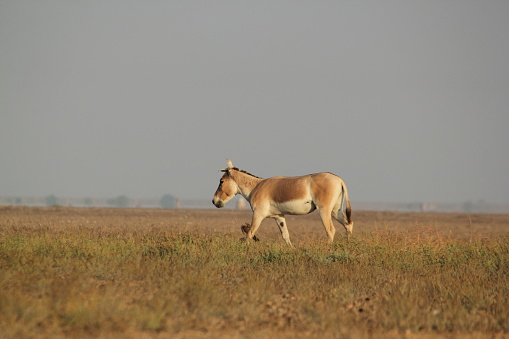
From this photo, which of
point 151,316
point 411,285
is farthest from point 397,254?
point 151,316

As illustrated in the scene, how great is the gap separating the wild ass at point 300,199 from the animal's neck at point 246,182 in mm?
478

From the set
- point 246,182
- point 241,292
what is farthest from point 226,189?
point 241,292

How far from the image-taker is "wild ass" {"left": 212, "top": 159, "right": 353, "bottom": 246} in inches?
582

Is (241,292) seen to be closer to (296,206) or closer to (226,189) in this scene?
(296,206)

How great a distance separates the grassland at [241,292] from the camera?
7078 millimetres

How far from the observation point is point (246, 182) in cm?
1662

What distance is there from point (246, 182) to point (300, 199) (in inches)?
93.5

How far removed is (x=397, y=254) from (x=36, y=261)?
794 cm

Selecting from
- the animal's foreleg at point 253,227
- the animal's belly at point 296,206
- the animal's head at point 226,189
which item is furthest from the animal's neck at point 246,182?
the animal's belly at point 296,206

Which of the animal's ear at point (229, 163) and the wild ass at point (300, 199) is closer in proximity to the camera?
the wild ass at point (300, 199)

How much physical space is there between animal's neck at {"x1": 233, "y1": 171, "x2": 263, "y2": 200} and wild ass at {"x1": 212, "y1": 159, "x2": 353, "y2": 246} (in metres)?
0.48

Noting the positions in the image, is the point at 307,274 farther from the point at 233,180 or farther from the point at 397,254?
the point at 233,180

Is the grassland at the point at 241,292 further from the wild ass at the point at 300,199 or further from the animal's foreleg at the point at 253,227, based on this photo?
the wild ass at the point at 300,199

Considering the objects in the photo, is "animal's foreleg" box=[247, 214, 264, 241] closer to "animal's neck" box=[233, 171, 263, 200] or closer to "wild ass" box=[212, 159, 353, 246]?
"wild ass" box=[212, 159, 353, 246]
